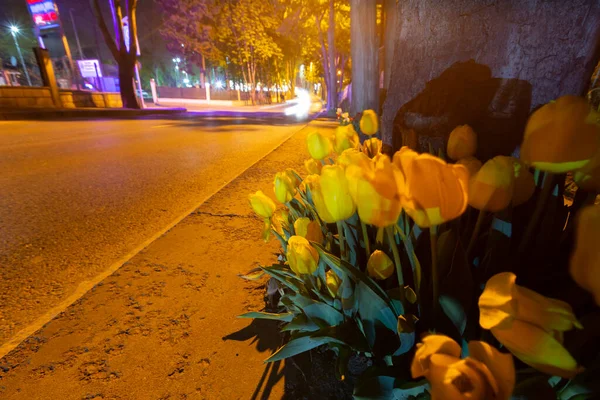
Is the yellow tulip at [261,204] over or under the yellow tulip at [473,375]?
under

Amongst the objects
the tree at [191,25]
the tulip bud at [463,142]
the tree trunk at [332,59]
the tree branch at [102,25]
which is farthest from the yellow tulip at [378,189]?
the tree at [191,25]

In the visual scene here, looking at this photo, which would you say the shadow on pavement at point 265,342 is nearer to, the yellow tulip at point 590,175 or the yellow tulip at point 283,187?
the yellow tulip at point 283,187

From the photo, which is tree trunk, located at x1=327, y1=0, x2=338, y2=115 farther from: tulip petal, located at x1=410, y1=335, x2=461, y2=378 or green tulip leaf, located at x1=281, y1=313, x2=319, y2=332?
tulip petal, located at x1=410, y1=335, x2=461, y2=378

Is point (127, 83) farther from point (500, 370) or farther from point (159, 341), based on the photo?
point (500, 370)

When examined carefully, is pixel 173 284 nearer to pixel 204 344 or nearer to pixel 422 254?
pixel 204 344

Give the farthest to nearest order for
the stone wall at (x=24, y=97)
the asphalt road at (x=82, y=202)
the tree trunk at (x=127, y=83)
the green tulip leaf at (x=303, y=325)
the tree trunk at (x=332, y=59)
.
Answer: the tree trunk at (x=127, y=83) < the tree trunk at (x=332, y=59) < the stone wall at (x=24, y=97) < the asphalt road at (x=82, y=202) < the green tulip leaf at (x=303, y=325)

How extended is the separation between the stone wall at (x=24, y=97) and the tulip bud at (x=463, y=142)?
61.1 ft

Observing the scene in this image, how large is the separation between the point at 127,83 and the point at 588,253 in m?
20.9

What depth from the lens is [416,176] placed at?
471 millimetres

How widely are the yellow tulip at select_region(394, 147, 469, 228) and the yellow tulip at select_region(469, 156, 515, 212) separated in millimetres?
113

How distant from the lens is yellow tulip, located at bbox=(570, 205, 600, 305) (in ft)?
1.24

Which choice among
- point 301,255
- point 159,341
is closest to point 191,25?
point 159,341

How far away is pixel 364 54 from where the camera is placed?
4.08 meters

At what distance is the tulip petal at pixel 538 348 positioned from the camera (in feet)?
1.24
